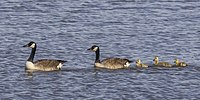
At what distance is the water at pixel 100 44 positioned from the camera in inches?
1364

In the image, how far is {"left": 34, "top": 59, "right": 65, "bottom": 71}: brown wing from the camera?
39.2 m

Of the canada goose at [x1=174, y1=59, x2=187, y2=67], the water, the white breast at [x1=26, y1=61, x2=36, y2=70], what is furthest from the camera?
the white breast at [x1=26, y1=61, x2=36, y2=70]

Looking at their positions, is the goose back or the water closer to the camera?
the water

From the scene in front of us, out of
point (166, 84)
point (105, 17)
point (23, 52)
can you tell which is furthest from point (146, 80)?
point (105, 17)

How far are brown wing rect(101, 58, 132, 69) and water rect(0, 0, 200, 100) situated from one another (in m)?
0.38

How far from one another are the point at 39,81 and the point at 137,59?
6.19 m

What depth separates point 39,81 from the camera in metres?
36.8

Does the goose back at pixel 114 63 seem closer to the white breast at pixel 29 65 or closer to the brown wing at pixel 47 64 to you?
the brown wing at pixel 47 64

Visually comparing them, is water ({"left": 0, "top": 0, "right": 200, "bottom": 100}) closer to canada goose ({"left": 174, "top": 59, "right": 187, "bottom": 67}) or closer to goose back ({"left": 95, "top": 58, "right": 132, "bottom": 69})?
canada goose ({"left": 174, "top": 59, "right": 187, "bottom": 67})

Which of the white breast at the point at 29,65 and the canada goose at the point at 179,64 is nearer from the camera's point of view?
the canada goose at the point at 179,64

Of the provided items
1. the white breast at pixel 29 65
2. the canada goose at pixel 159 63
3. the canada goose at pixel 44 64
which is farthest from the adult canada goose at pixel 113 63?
the white breast at pixel 29 65

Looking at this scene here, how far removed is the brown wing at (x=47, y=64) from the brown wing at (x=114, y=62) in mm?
2343

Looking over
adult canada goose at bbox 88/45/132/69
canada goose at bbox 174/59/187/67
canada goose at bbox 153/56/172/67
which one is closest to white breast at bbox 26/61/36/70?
adult canada goose at bbox 88/45/132/69

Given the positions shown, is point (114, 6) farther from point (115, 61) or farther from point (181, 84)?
point (181, 84)
